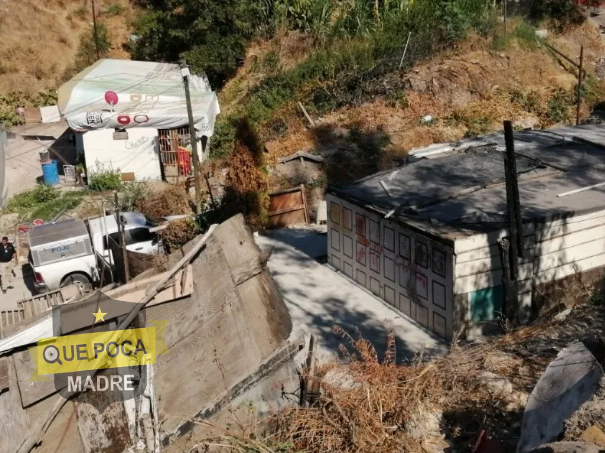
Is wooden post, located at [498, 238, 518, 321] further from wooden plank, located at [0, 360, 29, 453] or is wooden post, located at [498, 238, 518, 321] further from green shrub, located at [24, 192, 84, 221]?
green shrub, located at [24, 192, 84, 221]

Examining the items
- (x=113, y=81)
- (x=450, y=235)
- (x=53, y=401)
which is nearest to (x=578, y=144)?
(x=450, y=235)

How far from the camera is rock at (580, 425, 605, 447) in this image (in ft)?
17.7

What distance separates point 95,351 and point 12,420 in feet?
3.28

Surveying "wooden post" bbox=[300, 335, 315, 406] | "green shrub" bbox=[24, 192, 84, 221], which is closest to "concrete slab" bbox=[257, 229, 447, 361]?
"wooden post" bbox=[300, 335, 315, 406]

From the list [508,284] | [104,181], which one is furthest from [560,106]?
[104,181]

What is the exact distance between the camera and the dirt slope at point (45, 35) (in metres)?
36.5

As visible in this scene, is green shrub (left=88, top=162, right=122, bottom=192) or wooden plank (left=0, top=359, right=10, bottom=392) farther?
green shrub (left=88, top=162, right=122, bottom=192)

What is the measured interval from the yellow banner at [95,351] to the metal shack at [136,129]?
18890mm

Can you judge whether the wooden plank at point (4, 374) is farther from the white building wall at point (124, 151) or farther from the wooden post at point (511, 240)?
the white building wall at point (124, 151)

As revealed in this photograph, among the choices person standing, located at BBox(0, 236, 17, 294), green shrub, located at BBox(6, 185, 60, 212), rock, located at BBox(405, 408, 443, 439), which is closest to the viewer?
rock, located at BBox(405, 408, 443, 439)

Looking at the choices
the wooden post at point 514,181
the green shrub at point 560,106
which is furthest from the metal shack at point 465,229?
the green shrub at point 560,106

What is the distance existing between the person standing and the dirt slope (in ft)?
59.4

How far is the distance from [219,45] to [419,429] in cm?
2800

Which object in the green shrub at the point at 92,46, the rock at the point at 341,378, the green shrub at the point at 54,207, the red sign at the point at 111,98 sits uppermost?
the green shrub at the point at 92,46
